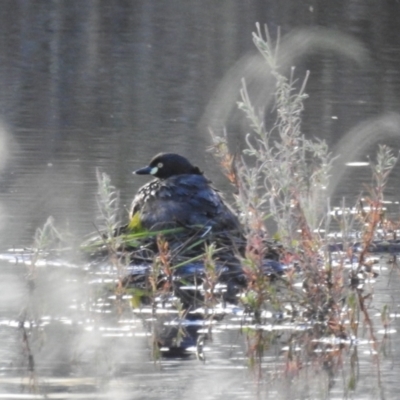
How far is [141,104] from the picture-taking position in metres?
13.8

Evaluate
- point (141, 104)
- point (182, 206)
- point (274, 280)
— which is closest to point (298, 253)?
point (274, 280)

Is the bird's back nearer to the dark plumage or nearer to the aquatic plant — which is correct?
the dark plumage

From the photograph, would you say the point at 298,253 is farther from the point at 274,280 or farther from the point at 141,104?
the point at 141,104

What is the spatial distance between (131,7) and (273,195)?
1622cm

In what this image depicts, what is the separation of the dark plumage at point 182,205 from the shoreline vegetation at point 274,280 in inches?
11.9

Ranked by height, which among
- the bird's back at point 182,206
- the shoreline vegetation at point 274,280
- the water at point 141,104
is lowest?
the shoreline vegetation at point 274,280

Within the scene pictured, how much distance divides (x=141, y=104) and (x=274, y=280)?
6.72m

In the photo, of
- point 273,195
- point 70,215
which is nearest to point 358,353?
point 273,195

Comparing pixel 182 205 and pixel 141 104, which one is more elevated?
pixel 141 104

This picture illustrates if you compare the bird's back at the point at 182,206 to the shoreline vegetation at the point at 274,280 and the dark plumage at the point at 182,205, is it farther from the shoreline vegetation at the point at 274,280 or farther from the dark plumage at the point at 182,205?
the shoreline vegetation at the point at 274,280

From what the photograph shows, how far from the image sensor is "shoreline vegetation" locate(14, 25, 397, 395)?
5.91m

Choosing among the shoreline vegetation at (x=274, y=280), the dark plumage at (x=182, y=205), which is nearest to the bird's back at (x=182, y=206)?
the dark plumage at (x=182, y=205)

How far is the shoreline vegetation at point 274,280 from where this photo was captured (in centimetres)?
591

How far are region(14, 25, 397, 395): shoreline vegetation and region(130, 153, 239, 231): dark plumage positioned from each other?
11.9 inches
